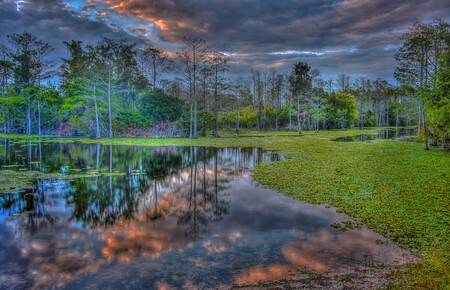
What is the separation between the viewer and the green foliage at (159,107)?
1700 inches

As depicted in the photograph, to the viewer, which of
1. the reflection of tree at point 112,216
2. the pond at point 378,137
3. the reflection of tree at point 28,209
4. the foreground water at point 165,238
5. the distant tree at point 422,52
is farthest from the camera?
the pond at point 378,137

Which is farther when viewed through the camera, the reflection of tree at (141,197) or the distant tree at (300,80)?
the distant tree at (300,80)

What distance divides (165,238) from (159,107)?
39.0m

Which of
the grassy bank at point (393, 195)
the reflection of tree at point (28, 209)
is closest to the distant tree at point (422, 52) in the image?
the grassy bank at point (393, 195)

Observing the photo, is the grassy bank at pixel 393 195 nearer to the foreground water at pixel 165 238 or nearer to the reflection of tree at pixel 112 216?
the foreground water at pixel 165 238

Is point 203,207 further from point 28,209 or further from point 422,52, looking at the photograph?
point 422,52

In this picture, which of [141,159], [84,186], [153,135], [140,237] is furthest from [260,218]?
[153,135]

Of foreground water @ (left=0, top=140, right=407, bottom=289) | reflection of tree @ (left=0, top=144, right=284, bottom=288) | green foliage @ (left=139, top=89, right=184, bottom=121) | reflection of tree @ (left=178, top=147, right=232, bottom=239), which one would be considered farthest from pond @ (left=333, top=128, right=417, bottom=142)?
foreground water @ (left=0, top=140, right=407, bottom=289)

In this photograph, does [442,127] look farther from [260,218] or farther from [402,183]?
[260,218]

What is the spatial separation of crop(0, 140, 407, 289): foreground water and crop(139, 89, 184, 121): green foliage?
32730mm

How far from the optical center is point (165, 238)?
6309 millimetres

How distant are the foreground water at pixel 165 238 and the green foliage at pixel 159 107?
32730mm

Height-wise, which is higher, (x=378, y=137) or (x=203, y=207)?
(x=378, y=137)

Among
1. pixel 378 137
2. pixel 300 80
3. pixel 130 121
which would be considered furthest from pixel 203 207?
pixel 300 80
